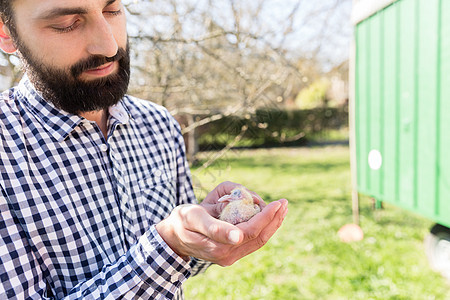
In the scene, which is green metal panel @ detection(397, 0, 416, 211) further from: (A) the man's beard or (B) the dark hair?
(B) the dark hair

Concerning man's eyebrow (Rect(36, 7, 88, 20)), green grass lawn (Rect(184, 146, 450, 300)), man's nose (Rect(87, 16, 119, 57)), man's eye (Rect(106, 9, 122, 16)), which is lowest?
green grass lawn (Rect(184, 146, 450, 300))

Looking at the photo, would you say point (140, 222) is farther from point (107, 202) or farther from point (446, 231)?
point (446, 231)

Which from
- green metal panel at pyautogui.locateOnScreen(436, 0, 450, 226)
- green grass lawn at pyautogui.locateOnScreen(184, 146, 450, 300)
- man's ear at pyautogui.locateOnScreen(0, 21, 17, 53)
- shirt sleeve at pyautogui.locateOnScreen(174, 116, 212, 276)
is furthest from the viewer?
green grass lawn at pyautogui.locateOnScreen(184, 146, 450, 300)

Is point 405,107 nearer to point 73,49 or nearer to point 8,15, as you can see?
point 73,49

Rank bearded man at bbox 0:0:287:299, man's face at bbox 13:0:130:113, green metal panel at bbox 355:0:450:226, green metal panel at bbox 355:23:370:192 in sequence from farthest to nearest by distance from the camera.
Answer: green metal panel at bbox 355:23:370:192
green metal panel at bbox 355:0:450:226
man's face at bbox 13:0:130:113
bearded man at bbox 0:0:287:299

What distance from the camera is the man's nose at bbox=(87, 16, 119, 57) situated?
4.11 ft

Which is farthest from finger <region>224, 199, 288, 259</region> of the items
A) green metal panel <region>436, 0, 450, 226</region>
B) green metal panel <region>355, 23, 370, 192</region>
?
green metal panel <region>355, 23, 370, 192</region>

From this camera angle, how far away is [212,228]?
38.9 inches

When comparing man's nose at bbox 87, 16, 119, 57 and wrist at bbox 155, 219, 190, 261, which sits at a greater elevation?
man's nose at bbox 87, 16, 119, 57

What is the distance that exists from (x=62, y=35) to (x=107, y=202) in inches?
22.2

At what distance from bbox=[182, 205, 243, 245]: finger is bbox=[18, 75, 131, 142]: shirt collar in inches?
22.7

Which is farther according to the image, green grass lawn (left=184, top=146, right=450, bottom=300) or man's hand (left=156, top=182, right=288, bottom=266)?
green grass lawn (left=184, top=146, right=450, bottom=300)

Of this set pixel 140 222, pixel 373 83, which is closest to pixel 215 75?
pixel 373 83

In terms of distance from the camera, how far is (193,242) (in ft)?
3.35
